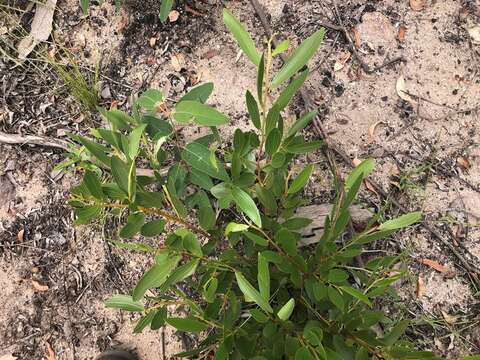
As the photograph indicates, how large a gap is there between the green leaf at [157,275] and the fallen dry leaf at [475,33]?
1.86m

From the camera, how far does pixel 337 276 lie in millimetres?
1541

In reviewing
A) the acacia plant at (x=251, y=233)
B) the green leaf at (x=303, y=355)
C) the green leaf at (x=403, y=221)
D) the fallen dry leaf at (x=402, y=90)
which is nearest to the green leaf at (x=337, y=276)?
the acacia plant at (x=251, y=233)

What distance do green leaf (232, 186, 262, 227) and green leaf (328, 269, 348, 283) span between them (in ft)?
1.04

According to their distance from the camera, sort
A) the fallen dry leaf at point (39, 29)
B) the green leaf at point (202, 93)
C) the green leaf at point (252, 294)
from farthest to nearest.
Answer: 1. the fallen dry leaf at point (39, 29)
2. the green leaf at point (202, 93)
3. the green leaf at point (252, 294)

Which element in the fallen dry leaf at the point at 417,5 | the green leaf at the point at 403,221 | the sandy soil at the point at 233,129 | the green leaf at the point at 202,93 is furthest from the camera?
the fallen dry leaf at the point at 417,5

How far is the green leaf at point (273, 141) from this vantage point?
1.44 meters

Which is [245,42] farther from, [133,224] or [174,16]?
[174,16]

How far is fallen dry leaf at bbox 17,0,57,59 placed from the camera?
8.62 feet

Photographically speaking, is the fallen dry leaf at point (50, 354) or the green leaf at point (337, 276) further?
the fallen dry leaf at point (50, 354)

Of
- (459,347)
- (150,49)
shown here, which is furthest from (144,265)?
(459,347)

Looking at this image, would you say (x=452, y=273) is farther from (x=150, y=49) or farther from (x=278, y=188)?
(x=150, y=49)

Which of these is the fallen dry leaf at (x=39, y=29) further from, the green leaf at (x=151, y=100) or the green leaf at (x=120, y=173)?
the green leaf at (x=120, y=173)

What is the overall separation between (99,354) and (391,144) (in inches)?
64.7

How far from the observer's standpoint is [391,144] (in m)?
2.34
